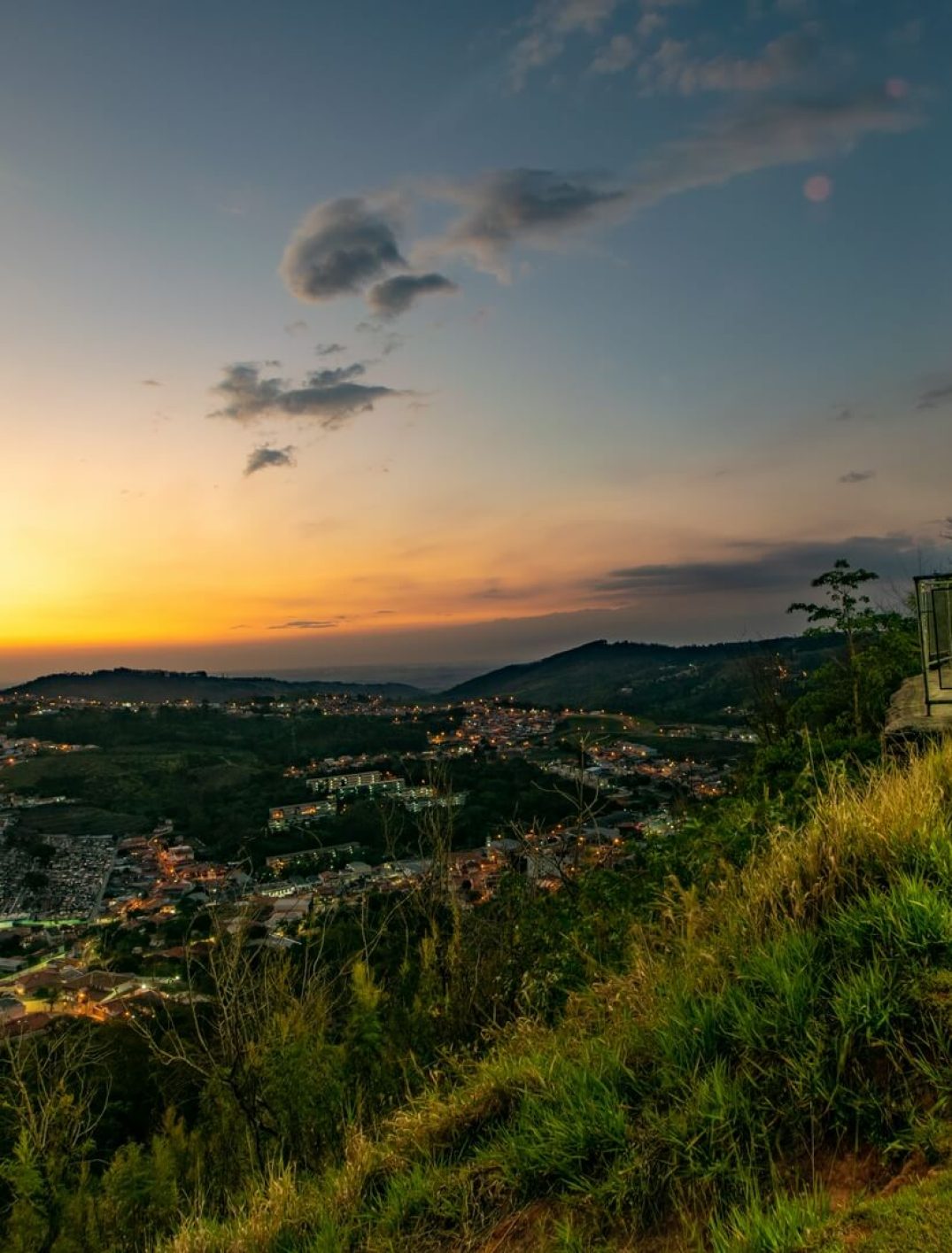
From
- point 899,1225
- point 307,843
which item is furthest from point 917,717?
point 307,843

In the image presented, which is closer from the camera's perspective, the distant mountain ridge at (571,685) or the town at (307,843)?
the town at (307,843)

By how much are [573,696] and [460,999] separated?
11780 centimetres

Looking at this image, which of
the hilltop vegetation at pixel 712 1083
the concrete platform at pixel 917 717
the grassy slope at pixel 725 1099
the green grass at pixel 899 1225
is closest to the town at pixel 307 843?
the concrete platform at pixel 917 717

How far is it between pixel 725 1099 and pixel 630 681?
415 feet

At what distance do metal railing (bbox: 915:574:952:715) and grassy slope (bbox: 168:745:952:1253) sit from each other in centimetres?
320

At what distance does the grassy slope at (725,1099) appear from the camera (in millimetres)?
2576

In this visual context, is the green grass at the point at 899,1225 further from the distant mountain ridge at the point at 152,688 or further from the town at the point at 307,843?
the distant mountain ridge at the point at 152,688

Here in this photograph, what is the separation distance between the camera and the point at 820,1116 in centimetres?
269

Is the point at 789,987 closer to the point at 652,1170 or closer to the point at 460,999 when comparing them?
the point at 652,1170

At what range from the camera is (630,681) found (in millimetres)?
126312

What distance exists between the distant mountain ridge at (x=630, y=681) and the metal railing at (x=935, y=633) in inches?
1786

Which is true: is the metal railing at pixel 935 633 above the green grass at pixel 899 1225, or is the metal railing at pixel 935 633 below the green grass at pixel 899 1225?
above

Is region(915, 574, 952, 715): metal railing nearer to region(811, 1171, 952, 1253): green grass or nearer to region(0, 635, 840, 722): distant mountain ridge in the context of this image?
region(811, 1171, 952, 1253): green grass

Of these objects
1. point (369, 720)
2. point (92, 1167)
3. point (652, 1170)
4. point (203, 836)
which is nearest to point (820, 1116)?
point (652, 1170)
